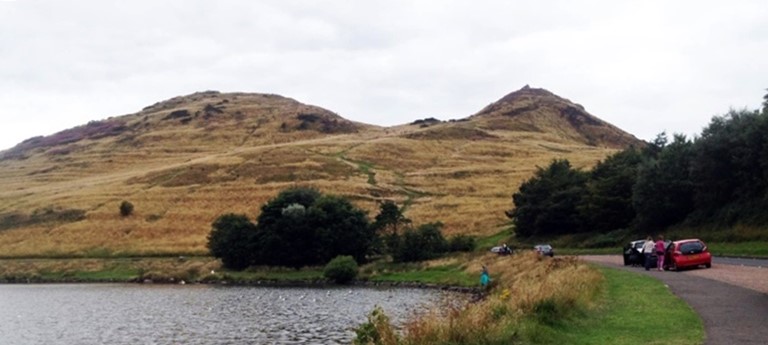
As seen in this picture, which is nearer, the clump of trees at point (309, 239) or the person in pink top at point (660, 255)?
the person in pink top at point (660, 255)

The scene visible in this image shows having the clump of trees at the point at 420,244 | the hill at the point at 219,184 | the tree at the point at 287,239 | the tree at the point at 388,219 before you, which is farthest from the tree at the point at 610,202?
the tree at the point at 287,239

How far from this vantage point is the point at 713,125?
68125mm

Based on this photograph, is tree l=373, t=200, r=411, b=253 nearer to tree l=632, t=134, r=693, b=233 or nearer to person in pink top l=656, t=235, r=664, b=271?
tree l=632, t=134, r=693, b=233

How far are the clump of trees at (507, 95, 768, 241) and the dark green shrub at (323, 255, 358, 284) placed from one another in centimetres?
2508

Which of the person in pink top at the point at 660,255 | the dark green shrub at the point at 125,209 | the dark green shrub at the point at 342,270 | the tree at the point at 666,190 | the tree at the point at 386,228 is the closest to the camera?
the person in pink top at the point at 660,255

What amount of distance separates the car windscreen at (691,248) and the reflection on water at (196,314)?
14.2m

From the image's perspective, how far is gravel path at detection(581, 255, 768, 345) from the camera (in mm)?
19312

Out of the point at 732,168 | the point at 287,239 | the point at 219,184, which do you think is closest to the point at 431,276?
the point at 287,239

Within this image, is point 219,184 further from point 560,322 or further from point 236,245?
point 560,322

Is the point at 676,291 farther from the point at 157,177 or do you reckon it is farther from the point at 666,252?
the point at 157,177

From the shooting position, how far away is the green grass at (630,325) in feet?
63.5

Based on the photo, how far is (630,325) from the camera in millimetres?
22000

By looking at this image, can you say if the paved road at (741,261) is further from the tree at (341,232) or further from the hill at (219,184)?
the hill at (219,184)

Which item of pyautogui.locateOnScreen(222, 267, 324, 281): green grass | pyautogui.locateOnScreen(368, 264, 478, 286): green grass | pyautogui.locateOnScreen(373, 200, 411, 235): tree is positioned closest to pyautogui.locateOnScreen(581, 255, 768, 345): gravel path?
pyautogui.locateOnScreen(368, 264, 478, 286): green grass
